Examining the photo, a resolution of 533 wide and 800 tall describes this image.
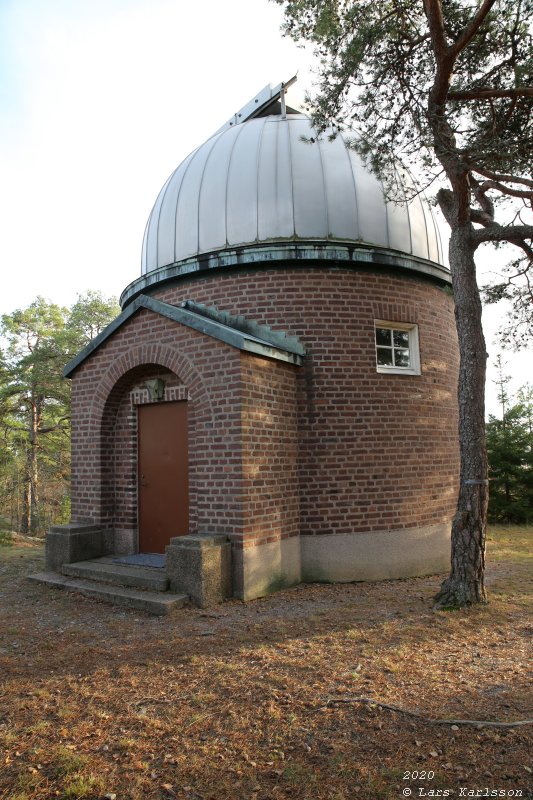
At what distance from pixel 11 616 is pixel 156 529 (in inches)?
90.3

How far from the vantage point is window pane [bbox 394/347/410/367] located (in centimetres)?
820

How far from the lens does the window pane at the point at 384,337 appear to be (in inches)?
320

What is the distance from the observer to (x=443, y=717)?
132 inches

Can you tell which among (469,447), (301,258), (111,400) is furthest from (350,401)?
(111,400)

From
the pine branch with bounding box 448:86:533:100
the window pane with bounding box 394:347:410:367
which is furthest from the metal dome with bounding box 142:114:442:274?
the pine branch with bounding box 448:86:533:100

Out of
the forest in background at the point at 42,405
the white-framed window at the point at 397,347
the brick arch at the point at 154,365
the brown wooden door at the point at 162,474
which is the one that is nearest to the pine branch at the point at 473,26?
the white-framed window at the point at 397,347

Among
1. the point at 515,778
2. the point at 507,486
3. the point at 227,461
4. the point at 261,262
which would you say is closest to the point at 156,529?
the point at 227,461

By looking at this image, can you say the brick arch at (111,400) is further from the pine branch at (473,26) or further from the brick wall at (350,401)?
the pine branch at (473,26)

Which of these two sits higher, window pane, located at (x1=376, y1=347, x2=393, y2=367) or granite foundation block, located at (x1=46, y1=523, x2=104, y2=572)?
window pane, located at (x1=376, y1=347, x2=393, y2=367)

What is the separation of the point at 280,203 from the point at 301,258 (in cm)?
108

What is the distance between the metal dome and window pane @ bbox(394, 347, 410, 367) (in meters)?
1.60

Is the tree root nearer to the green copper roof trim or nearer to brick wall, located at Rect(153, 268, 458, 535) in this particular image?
brick wall, located at Rect(153, 268, 458, 535)

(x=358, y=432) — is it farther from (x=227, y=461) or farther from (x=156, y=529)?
(x=156, y=529)

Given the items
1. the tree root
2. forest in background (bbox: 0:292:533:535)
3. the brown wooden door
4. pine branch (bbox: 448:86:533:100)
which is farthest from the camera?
forest in background (bbox: 0:292:533:535)
